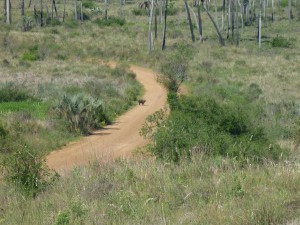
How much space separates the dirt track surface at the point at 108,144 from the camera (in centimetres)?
1254

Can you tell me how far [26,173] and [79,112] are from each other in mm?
8999

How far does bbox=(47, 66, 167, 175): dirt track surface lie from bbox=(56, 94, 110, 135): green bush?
35 cm

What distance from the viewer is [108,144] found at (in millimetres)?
15672

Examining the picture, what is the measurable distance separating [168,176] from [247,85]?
23901mm

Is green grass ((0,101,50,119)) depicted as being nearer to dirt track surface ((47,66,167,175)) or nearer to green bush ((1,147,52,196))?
dirt track surface ((47,66,167,175))

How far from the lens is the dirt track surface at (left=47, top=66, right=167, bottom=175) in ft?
41.2

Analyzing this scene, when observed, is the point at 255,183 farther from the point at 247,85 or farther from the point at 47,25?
the point at 47,25

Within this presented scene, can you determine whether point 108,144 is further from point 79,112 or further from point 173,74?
point 173,74

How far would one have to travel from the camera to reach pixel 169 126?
11.7 meters

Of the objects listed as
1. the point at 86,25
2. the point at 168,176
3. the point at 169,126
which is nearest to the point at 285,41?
the point at 86,25

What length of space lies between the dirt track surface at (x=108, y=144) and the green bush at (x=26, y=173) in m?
0.76

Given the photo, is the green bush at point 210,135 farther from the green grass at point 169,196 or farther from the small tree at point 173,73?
the small tree at point 173,73

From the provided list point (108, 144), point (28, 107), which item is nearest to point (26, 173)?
point (108, 144)

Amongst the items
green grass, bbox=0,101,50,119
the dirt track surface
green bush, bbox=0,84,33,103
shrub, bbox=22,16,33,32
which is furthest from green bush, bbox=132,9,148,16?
green grass, bbox=0,101,50,119
